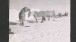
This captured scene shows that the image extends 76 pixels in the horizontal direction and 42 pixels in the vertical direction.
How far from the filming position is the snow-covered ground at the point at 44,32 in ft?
5.40

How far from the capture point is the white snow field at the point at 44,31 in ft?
5.40

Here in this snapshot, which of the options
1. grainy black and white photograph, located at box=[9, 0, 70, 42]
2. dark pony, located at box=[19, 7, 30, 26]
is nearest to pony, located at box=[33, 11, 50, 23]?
grainy black and white photograph, located at box=[9, 0, 70, 42]

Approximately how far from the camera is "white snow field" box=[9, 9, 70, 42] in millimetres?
1646

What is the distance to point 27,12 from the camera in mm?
1730

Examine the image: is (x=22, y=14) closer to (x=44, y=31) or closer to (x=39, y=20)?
(x=39, y=20)

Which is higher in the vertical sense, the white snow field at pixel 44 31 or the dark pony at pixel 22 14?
the dark pony at pixel 22 14

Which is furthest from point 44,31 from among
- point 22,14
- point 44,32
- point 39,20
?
point 22,14

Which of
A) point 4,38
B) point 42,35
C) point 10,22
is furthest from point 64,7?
point 4,38

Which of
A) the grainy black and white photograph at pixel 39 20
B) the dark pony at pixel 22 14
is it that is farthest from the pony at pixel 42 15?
the dark pony at pixel 22 14

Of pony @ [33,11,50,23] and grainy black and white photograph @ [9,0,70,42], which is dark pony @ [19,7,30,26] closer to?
grainy black and white photograph @ [9,0,70,42]

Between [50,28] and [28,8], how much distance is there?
36cm

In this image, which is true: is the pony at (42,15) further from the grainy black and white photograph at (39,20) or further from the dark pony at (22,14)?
the dark pony at (22,14)

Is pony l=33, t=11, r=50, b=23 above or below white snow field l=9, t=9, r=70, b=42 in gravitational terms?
above

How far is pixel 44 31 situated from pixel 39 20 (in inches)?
5.8
